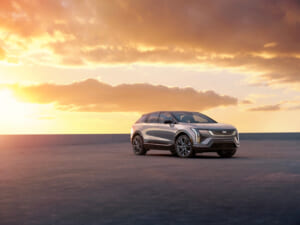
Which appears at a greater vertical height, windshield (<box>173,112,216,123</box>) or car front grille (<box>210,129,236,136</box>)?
windshield (<box>173,112,216,123</box>)

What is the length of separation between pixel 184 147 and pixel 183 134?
0.50 m

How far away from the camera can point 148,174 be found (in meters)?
13.8

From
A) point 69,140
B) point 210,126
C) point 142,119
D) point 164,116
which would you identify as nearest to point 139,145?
point 142,119

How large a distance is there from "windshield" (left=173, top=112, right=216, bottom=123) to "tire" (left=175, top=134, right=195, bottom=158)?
3.07 ft

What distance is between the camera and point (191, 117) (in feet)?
71.2

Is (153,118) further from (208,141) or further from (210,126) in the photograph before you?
(208,141)

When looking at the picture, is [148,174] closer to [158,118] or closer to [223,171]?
[223,171]

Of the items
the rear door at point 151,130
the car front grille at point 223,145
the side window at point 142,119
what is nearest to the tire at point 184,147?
the car front grille at point 223,145

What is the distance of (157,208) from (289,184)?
172 inches

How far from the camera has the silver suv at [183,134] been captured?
19828 millimetres

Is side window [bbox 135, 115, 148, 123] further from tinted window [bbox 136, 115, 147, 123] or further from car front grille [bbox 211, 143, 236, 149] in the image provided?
car front grille [bbox 211, 143, 236, 149]

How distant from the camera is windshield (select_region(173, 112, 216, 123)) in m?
21.2

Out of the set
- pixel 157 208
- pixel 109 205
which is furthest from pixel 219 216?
pixel 109 205

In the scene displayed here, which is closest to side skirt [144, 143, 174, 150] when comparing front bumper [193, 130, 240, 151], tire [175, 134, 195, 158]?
tire [175, 134, 195, 158]
